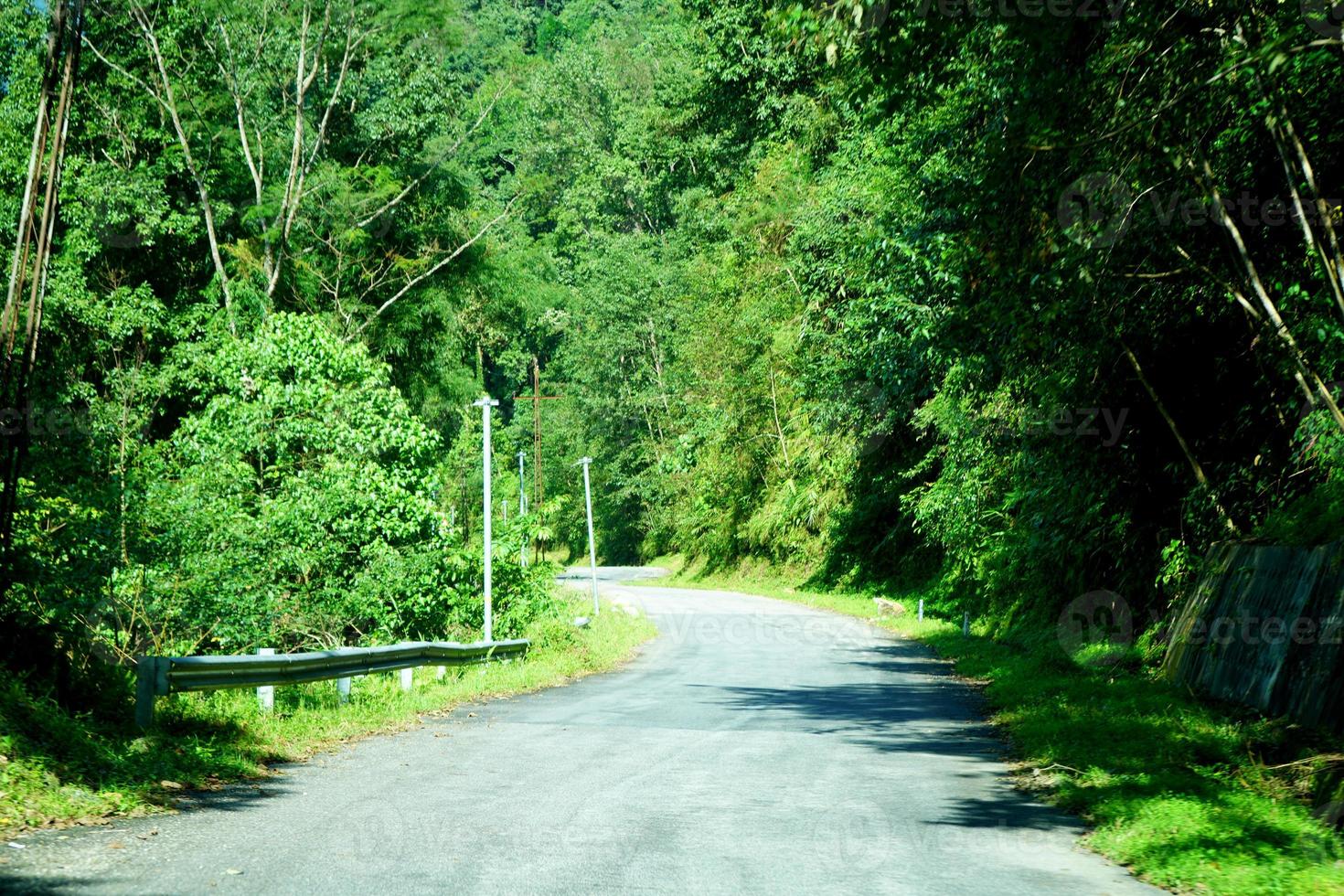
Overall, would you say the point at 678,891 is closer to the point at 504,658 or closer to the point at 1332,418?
the point at 1332,418

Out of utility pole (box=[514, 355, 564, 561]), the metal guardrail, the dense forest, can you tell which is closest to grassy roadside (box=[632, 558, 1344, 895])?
the dense forest

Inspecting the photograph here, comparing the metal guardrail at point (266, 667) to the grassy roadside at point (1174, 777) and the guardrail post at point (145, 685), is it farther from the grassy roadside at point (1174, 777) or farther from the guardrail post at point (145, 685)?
the grassy roadside at point (1174, 777)

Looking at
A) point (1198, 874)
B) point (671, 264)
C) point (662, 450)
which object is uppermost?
point (671, 264)

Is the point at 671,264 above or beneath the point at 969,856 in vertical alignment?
above

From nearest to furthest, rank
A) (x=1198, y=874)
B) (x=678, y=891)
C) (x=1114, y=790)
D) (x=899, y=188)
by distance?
(x=678, y=891), (x=1198, y=874), (x=1114, y=790), (x=899, y=188)

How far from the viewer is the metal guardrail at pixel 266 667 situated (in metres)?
10.1

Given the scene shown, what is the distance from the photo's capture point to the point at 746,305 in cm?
4494

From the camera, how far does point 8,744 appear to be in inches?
320

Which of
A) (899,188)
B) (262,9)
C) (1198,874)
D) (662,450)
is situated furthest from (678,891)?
(662,450)

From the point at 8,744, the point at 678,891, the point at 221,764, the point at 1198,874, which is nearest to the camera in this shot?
the point at 678,891

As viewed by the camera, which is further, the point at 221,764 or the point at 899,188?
the point at 899,188

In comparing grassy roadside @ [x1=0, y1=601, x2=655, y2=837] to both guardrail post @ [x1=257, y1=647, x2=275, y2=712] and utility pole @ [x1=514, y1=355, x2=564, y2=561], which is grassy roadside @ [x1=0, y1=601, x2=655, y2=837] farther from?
utility pole @ [x1=514, y1=355, x2=564, y2=561]

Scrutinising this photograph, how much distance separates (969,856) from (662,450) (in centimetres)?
6437

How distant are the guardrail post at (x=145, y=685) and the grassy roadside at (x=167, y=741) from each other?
17 cm
